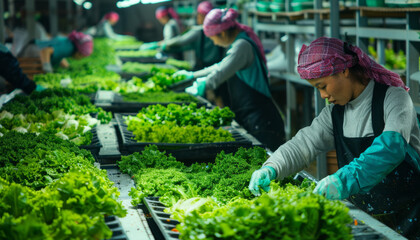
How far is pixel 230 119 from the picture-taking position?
16.6 ft

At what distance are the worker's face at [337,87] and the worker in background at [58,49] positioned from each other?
662 centimetres

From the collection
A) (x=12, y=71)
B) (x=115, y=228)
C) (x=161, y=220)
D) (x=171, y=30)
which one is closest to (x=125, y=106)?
(x=12, y=71)

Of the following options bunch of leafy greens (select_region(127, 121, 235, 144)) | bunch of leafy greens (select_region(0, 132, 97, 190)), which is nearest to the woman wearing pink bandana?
bunch of leafy greens (select_region(127, 121, 235, 144))

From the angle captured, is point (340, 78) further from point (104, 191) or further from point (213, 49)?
point (213, 49)

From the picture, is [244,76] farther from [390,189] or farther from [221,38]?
[390,189]

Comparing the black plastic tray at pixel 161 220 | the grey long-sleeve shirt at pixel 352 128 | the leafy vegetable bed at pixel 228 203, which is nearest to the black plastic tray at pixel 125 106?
the leafy vegetable bed at pixel 228 203

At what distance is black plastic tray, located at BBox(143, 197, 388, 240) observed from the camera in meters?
2.42

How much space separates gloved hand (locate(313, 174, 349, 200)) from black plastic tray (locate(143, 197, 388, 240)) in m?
0.20

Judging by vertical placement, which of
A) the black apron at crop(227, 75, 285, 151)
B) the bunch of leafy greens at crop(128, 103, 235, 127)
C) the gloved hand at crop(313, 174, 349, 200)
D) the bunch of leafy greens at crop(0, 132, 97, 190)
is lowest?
the black apron at crop(227, 75, 285, 151)

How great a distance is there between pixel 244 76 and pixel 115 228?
4.28m

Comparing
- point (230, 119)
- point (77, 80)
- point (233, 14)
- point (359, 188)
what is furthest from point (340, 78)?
point (77, 80)

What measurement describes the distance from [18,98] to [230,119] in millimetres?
2194

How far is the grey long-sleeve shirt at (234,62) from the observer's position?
20.4ft

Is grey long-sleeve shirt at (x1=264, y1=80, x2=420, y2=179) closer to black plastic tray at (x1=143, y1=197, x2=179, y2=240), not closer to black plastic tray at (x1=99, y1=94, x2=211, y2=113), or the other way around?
black plastic tray at (x1=143, y1=197, x2=179, y2=240)
